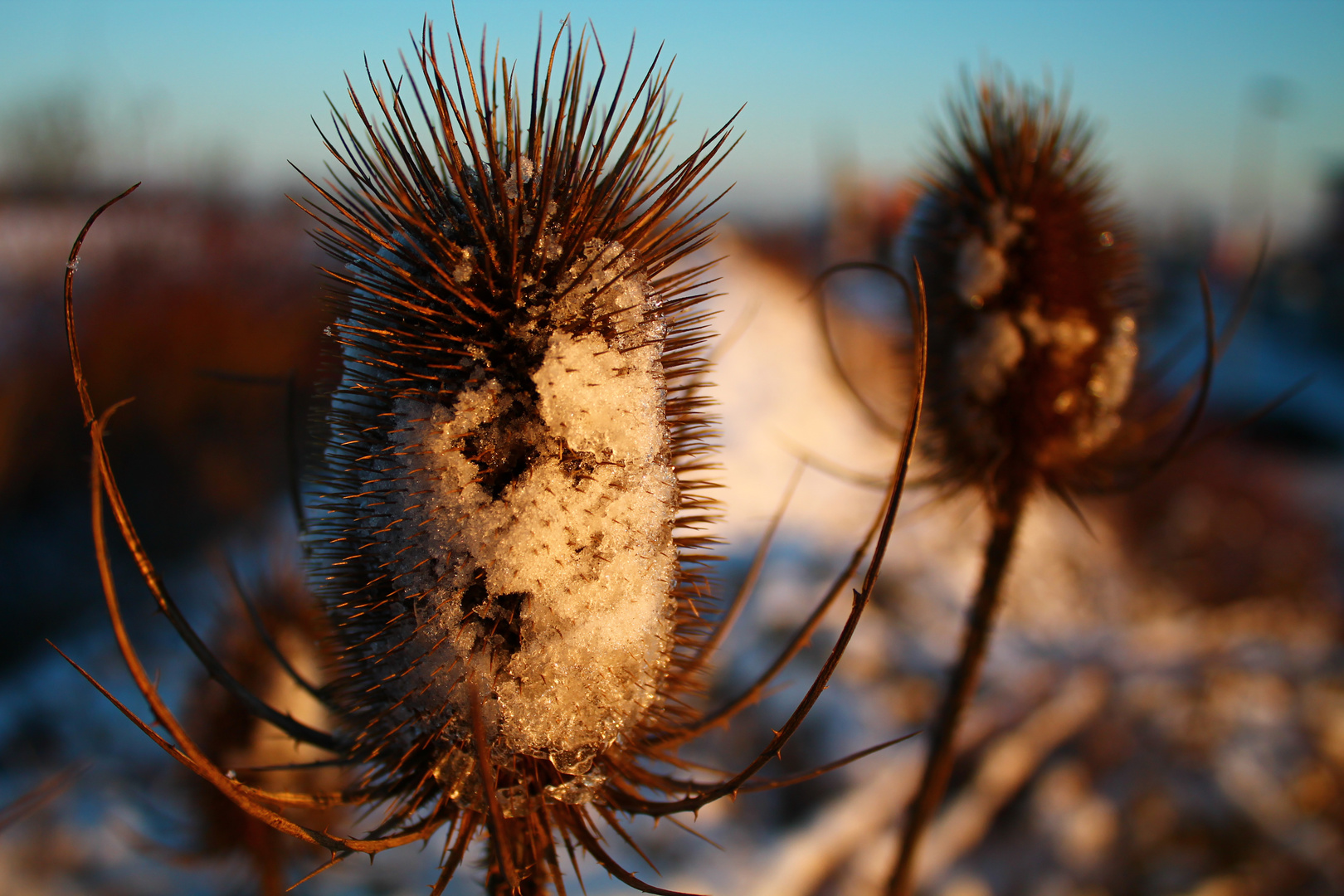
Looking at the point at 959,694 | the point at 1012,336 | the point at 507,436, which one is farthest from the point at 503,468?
the point at 959,694

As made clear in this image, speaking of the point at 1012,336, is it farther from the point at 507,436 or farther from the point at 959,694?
the point at 507,436

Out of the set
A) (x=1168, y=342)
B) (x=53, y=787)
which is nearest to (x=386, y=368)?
(x=53, y=787)

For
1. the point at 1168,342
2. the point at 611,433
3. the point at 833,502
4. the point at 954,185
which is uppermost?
the point at 1168,342

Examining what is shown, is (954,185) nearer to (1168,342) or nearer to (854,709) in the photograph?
(854,709)

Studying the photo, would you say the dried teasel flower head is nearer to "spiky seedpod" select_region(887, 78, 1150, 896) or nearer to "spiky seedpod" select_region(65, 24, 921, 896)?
"spiky seedpod" select_region(887, 78, 1150, 896)

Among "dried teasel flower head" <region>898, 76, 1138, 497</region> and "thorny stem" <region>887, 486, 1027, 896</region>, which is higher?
"dried teasel flower head" <region>898, 76, 1138, 497</region>

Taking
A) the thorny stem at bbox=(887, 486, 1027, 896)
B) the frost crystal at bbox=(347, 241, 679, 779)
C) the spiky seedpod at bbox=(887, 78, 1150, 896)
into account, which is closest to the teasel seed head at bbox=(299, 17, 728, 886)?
the frost crystal at bbox=(347, 241, 679, 779)
